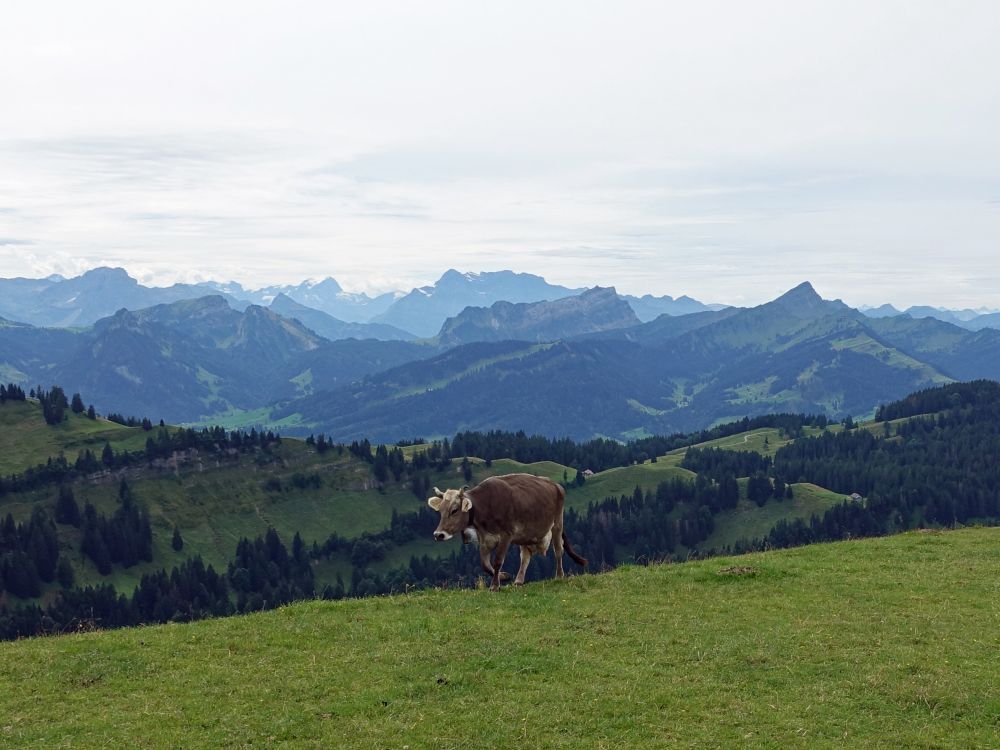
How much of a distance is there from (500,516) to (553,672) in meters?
8.65

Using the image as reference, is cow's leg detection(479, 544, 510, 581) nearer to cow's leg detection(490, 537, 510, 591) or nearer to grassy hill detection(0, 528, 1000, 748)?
cow's leg detection(490, 537, 510, 591)

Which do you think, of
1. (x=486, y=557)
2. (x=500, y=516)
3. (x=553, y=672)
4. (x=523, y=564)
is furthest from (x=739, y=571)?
(x=553, y=672)

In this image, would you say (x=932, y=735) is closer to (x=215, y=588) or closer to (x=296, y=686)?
(x=296, y=686)

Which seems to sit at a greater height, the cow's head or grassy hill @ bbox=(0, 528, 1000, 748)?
the cow's head

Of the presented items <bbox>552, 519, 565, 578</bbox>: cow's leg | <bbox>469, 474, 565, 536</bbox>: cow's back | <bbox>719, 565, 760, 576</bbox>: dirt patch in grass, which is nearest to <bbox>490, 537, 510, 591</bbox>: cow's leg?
<bbox>469, 474, 565, 536</bbox>: cow's back

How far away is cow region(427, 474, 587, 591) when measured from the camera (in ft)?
91.0

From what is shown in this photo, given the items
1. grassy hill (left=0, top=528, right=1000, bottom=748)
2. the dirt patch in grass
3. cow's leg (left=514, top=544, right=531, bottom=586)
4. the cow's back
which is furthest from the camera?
the dirt patch in grass

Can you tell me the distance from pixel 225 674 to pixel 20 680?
18.3 feet

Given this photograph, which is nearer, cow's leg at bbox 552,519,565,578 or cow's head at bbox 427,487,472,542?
cow's head at bbox 427,487,472,542

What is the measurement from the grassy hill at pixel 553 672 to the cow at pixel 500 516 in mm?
1740

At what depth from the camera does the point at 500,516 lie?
28.5 m

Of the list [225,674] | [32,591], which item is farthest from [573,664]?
[32,591]

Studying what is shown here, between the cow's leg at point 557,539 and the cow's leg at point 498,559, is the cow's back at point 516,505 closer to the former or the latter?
the cow's leg at point 498,559

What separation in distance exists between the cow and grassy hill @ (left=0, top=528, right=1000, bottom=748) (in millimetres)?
1740
